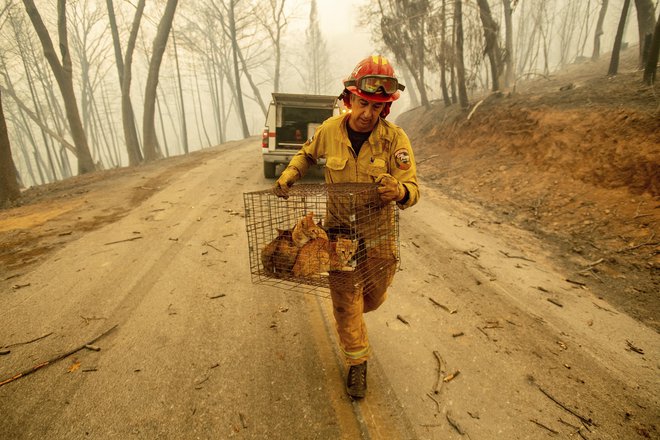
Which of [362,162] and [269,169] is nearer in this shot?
[362,162]

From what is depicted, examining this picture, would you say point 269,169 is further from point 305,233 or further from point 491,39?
point 491,39

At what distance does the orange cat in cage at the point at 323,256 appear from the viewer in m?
2.14

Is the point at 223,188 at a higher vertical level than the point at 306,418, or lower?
higher

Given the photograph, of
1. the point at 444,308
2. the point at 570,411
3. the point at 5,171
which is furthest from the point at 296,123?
the point at 570,411

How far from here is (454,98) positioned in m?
14.9

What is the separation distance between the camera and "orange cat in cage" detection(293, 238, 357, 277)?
7.04ft

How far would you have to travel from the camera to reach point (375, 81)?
7.34ft

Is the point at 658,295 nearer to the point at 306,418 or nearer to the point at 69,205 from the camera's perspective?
the point at 306,418

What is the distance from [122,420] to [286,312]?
1.68m

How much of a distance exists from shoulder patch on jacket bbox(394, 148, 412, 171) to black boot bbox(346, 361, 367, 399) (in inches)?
59.0

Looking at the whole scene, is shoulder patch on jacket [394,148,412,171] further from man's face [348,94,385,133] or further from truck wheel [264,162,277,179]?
truck wheel [264,162,277,179]

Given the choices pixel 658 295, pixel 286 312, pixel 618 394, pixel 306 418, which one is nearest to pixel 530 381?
pixel 618 394

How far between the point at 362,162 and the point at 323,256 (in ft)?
2.55

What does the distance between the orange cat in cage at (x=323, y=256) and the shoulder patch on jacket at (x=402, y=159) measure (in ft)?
2.24
